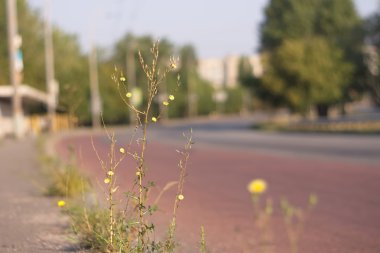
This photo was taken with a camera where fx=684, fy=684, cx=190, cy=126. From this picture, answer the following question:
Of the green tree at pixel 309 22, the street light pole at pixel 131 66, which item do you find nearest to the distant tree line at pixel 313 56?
the green tree at pixel 309 22

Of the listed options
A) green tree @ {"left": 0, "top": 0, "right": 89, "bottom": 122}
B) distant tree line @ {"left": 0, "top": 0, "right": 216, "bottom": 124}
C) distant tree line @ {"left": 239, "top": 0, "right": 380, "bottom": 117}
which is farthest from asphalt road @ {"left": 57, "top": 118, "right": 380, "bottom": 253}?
green tree @ {"left": 0, "top": 0, "right": 89, "bottom": 122}

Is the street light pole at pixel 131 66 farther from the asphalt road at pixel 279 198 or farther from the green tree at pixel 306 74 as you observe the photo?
the asphalt road at pixel 279 198

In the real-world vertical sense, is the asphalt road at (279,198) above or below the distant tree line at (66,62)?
below

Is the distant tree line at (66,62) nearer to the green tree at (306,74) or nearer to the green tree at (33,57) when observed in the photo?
the green tree at (33,57)

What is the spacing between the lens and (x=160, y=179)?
560 inches

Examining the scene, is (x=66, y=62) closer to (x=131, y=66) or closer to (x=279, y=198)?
(x=131, y=66)

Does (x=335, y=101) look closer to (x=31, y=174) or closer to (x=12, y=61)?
(x=12, y=61)

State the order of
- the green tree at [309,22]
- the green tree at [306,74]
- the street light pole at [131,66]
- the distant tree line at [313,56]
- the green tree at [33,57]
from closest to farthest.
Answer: the green tree at [306,74] < the distant tree line at [313,56] < the green tree at [309,22] < the green tree at [33,57] < the street light pole at [131,66]

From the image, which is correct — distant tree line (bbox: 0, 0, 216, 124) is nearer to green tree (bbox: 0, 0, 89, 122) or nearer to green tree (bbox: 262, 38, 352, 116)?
green tree (bbox: 0, 0, 89, 122)

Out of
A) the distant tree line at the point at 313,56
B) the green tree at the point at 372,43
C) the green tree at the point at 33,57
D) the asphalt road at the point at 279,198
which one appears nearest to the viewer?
the asphalt road at the point at 279,198

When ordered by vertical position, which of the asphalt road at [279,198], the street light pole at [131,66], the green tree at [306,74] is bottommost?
the asphalt road at [279,198]

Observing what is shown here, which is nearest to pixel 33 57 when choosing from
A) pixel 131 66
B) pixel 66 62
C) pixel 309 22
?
pixel 66 62

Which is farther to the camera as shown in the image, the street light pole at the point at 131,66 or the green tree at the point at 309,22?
the street light pole at the point at 131,66

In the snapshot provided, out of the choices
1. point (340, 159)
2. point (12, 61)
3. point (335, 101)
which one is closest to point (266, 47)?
point (335, 101)
